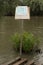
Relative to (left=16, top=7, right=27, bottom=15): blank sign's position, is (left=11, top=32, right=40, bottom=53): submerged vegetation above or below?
below

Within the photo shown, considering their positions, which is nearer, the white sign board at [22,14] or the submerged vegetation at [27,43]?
the white sign board at [22,14]

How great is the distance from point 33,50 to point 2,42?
7.27ft

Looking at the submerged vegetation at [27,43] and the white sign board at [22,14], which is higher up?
the white sign board at [22,14]

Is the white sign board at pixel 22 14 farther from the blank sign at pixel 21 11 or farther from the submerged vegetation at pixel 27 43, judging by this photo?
the submerged vegetation at pixel 27 43

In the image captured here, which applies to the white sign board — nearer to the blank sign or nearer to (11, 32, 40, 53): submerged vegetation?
the blank sign

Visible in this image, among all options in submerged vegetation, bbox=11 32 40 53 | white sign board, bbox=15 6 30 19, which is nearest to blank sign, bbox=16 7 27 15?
white sign board, bbox=15 6 30 19

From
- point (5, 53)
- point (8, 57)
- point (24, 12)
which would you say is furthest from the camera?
point (5, 53)

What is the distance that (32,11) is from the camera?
1105 inches

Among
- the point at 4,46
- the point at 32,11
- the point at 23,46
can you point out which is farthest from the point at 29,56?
the point at 32,11

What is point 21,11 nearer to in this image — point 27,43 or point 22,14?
point 22,14

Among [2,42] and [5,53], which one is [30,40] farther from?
[2,42]

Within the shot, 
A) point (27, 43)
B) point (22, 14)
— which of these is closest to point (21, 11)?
point (22, 14)

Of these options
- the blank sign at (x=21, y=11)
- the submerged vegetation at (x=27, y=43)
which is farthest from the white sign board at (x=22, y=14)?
the submerged vegetation at (x=27, y=43)

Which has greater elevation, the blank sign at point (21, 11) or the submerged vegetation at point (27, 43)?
the blank sign at point (21, 11)
